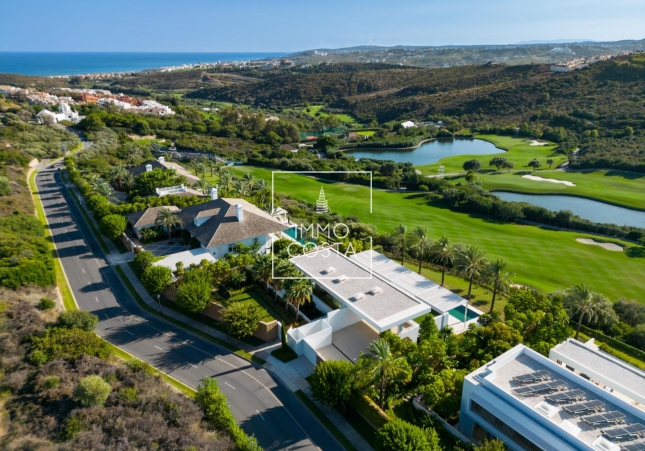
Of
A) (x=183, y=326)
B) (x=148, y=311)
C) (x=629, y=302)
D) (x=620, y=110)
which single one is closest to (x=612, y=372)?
(x=629, y=302)

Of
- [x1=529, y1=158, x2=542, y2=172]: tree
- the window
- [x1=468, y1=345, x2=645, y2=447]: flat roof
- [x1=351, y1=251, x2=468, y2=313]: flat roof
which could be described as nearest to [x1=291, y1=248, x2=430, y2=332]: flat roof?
[x1=351, y1=251, x2=468, y2=313]: flat roof

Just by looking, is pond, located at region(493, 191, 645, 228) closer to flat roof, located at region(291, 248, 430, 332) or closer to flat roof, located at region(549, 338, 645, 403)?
flat roof, located at region(549, 338, 645, 403)

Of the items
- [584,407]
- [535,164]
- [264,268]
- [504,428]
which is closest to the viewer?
[584,407]

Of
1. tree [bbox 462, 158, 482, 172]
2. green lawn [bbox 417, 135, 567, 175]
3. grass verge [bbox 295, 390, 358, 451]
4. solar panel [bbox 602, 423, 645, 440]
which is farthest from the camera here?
green lawn [bbox 417, 135, 567, 175]

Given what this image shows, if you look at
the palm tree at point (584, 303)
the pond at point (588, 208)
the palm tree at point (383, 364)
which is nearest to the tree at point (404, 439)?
the palm tree at point (383, 364)

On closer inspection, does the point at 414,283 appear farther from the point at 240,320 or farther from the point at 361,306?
the point at 240,320

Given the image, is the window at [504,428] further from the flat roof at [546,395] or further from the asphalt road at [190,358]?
the asphalt road at [190,358]

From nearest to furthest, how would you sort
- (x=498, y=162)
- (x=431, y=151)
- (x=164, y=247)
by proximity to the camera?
(x=164, y=247) → (x=498, y=162) → (x=431, y=151)

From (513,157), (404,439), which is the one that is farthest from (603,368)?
(513,157)
